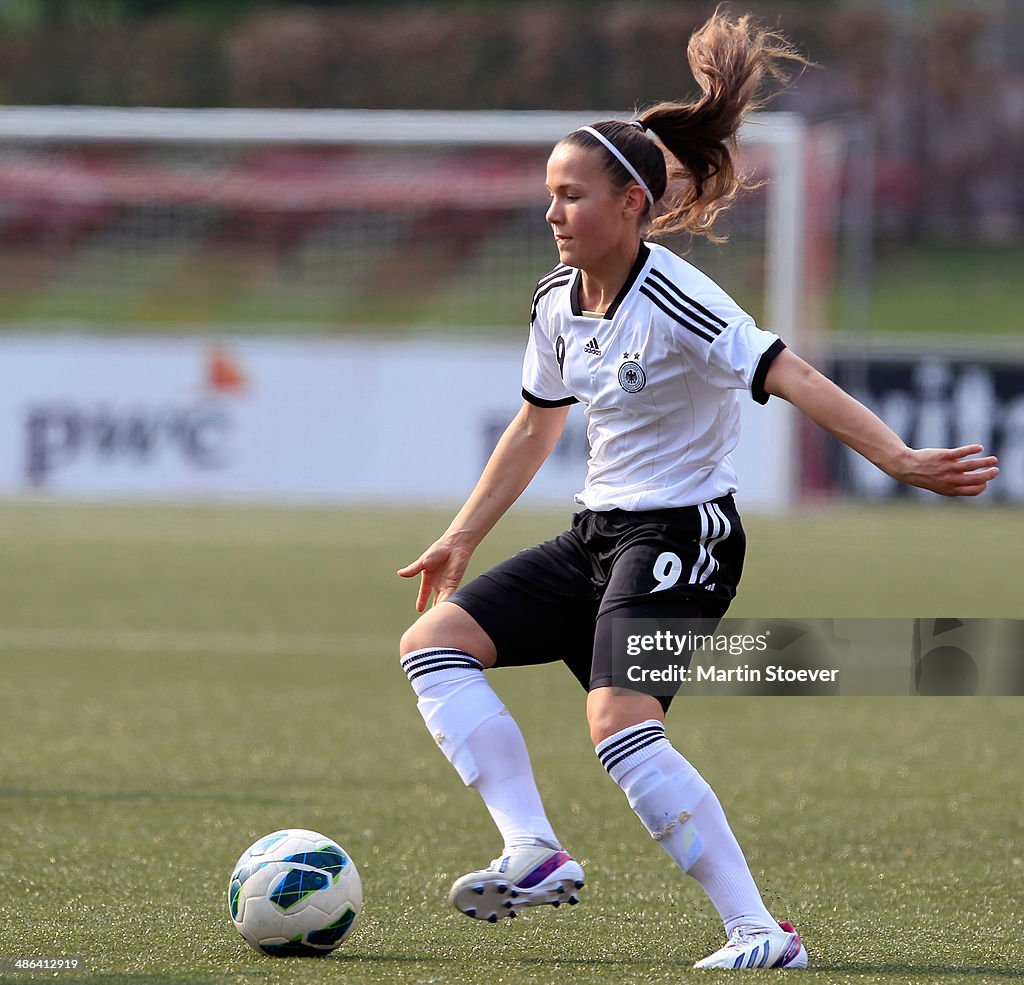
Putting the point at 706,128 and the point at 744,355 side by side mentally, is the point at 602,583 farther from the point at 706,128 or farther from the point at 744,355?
the point at 706,128

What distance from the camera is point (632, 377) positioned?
370cm

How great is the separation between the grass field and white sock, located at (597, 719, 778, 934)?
0.52ft

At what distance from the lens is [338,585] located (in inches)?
444

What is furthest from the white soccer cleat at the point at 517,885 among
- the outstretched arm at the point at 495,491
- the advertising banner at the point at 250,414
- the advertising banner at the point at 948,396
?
the advertising banner at the point at 948,396

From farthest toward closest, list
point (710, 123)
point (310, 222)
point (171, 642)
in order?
point (310, 222)
point (171, 642)
point (710, 123)

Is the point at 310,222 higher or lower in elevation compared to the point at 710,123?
lower

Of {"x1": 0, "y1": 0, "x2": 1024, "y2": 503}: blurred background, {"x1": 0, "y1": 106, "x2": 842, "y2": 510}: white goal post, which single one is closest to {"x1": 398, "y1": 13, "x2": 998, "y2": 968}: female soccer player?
{"x1": 0, "y1": 0, "x2": 1024, "y2": 503}: blurred background

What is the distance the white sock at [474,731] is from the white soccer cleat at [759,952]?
441 millimetres

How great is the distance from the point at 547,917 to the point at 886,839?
1311 mm

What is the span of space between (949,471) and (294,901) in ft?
4.95

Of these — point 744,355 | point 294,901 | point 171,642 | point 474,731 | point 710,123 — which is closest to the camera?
point 744,355

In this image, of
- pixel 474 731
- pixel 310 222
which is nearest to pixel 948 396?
pixel 310 222

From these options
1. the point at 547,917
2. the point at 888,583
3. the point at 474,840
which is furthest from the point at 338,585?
the point at 547,917

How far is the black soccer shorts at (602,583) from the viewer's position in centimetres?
364
